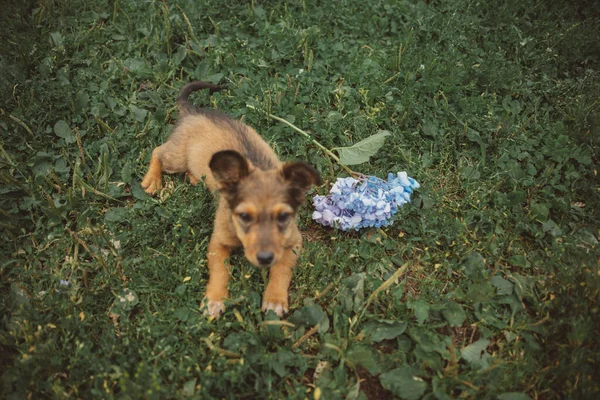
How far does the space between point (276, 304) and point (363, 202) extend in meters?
1.22

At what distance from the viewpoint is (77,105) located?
5371 mm

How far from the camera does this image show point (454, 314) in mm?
3900

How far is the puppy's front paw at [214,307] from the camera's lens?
3.86 m

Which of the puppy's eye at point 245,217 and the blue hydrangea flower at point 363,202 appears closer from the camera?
the puppy's eye at point 245,217

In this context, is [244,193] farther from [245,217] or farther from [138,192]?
[138,192]

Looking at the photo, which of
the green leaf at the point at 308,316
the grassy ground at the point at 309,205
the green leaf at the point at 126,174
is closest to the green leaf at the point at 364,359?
the grassy ground at the point at 309,205

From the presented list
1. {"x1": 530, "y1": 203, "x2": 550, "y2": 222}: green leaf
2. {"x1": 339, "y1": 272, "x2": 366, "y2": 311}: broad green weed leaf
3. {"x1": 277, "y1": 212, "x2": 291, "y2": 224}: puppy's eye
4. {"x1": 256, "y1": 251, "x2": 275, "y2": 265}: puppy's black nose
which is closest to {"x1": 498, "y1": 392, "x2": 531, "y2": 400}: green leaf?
{"x1": 339, "y1": 272, "x2": 366, "y2": 311}: broad green weed leaf

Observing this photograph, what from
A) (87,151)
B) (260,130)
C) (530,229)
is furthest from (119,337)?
(530,229)

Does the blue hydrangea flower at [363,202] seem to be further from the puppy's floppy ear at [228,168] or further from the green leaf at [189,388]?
the green leaf at [189,388]

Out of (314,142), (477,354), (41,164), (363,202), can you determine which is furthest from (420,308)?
(41,164)

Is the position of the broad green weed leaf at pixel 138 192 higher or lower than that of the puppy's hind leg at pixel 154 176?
lower

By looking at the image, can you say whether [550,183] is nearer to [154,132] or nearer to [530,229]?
[530,229]

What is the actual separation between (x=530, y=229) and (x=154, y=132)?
4203 mm

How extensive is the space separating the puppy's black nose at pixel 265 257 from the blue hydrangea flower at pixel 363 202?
1.06 meters
